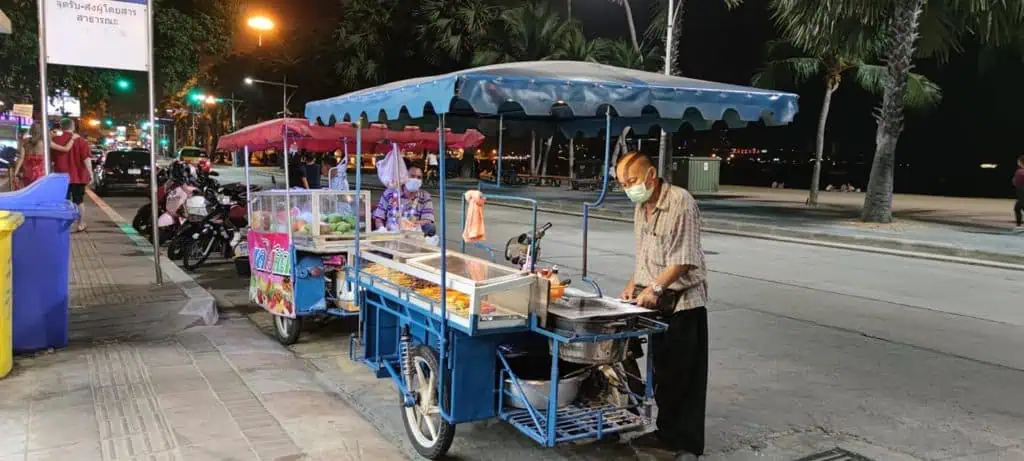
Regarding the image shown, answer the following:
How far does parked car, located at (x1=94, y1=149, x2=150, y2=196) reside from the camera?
78.3ft

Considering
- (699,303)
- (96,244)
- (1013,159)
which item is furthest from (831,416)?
(1013,159)

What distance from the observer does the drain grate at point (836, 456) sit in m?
4.39

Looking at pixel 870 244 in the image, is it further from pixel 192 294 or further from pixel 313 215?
pixel 192 294

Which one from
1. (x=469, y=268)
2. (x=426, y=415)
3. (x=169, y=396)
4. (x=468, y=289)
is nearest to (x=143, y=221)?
(x=169, y=396)

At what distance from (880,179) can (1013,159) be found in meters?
25.7

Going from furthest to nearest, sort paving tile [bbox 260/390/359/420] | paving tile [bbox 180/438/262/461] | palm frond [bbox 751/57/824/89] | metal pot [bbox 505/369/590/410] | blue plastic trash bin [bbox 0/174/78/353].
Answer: palm frond [bbox 751/57/824/89] → blue plastic trash bin [bbox 0/174/78/353] → paving tile [bbox 260/390/359/420] → paving tile [bbox 180/438/262/461] → metal pot [bbox 505/369/590/410]

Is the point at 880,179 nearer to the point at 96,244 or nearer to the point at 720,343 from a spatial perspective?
the point at 720,343

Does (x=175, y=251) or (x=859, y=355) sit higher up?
(x=175, y=251)

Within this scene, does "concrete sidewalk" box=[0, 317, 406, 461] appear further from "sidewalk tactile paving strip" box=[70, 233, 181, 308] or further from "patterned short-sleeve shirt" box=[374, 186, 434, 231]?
"patterned short-sleeve shirt" box=[374, 186, 434, 231]

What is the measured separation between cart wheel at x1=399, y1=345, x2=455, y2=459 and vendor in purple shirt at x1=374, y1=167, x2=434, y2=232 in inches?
118

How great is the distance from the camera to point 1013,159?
37.2m

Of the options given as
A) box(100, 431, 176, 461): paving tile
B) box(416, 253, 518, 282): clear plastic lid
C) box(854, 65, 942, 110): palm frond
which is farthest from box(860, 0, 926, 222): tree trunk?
box(100, 431, 176, 461): paving tile

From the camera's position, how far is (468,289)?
378cm

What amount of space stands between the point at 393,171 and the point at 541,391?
3.89 metres
